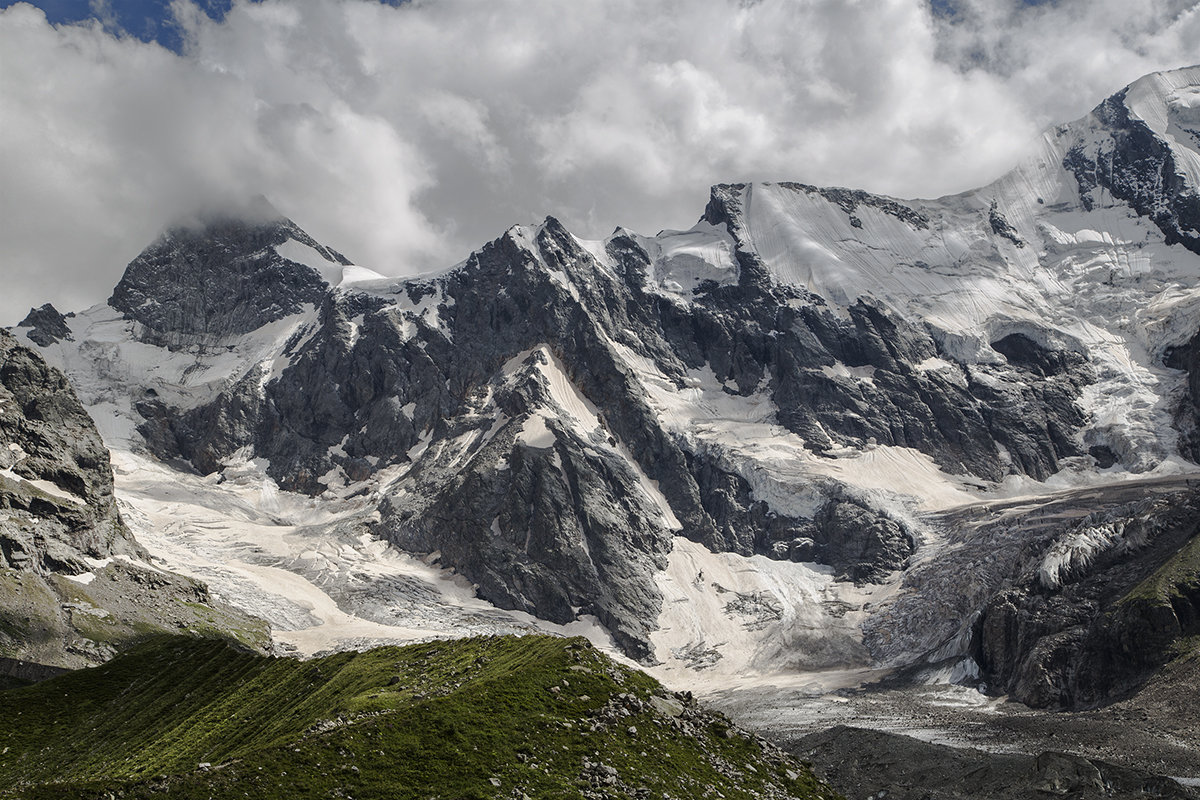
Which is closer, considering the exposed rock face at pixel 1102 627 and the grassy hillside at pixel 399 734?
the grassy hillside at pixel 399 734

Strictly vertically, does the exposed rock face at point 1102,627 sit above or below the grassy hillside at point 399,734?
below

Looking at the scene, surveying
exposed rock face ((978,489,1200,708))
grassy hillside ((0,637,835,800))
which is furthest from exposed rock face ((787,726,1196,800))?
exposed rock face ((978,489,1200,708))

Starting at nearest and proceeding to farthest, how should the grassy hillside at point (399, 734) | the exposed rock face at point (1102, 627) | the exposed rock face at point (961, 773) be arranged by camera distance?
the grassy hillside at point (399, 734) → the exposed rock face at point (961, 773) → the exposed rock face at point (1102, 627)

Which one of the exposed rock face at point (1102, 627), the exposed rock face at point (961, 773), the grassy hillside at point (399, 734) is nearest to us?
the grassy hillside at point (399, 734)

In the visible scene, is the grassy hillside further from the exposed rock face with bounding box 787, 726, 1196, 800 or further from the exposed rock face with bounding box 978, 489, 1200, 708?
the exposed rock face with bounding box 978, 489, 1200, 708

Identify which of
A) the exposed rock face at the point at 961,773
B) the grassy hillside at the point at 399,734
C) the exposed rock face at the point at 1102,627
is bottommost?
the exposed rock face at the point at 961,773

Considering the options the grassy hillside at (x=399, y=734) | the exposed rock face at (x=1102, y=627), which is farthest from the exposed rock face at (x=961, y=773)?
the exposed rock face at (x=1102, y=627)

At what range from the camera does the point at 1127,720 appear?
13700cm

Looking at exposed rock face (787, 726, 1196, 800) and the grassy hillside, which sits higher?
the grassy hillside

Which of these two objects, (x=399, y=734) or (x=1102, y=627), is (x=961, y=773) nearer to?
(x=1102, y=627)

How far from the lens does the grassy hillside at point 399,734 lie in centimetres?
5038

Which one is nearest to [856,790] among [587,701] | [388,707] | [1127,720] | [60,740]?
[1127,720]

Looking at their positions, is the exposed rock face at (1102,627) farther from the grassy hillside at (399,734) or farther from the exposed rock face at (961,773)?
the grassy hillside at (399,734)

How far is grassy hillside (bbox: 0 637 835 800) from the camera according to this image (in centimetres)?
5038
